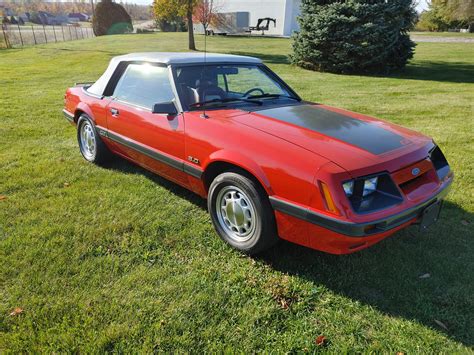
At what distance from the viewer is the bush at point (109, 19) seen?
38062mm

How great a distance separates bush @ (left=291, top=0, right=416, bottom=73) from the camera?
1266 centimetres

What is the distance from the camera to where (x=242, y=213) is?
298 cm

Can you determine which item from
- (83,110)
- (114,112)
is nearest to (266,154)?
(114,112)

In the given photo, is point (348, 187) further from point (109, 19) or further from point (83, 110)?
point (109, 19)

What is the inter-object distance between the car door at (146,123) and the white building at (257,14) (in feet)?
122

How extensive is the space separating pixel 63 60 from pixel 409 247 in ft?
62.3

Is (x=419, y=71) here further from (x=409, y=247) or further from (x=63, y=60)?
(x=63, y=60)

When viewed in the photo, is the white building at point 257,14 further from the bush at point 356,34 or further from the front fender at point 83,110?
the front fender at point 83,110

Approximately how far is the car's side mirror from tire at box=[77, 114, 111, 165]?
1629 mm

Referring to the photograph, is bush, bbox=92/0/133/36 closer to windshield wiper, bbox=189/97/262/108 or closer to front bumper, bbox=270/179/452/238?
windshield wiper, bbox=189/97/262/108

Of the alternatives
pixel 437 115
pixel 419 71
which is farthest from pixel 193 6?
pixel 437 115

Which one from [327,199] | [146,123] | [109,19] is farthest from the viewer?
[109,19]

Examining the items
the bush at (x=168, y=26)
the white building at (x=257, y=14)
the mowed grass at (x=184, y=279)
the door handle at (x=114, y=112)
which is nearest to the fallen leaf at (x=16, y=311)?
the mowed grass at (x=184, y=279)

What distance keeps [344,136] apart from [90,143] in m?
3.46
